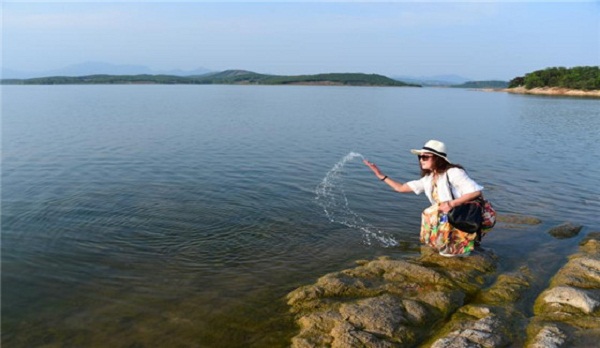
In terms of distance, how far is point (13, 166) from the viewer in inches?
745

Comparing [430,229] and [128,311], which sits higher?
[430,229]

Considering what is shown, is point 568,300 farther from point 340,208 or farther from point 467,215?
point 340,208

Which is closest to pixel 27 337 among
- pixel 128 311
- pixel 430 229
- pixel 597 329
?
pixel 128 311

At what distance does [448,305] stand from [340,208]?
7.04 m

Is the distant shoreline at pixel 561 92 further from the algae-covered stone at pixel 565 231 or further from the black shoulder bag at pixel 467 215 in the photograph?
the black shoulder bag at pixel 467 215

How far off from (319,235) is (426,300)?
15.1ft

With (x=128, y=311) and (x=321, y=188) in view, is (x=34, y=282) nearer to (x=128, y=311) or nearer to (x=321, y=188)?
A: (x=128, y=311)

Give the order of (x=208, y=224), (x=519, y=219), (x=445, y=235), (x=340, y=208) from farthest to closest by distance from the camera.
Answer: (x=340, y=208)
(x=519, y=219)
(x=208, y=224)
(x=445, y=235)

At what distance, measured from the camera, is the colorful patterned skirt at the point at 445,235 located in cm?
941

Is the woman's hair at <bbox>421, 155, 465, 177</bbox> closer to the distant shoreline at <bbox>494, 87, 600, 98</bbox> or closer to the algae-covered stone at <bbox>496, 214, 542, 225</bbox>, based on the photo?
the algae-covered stone at <bbox>496, 214, 542, 225</bbox>

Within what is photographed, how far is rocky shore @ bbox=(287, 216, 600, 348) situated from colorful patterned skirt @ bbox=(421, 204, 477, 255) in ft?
0.81

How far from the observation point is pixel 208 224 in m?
12.5

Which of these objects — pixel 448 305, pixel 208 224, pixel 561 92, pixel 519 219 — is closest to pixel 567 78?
pixel 561 92

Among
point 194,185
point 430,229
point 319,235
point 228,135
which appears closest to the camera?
point 430,229
